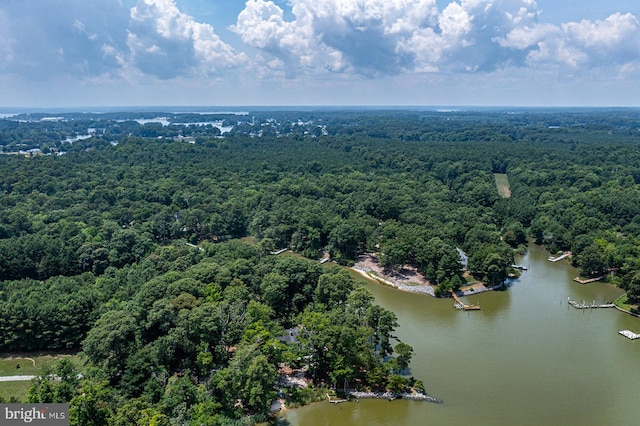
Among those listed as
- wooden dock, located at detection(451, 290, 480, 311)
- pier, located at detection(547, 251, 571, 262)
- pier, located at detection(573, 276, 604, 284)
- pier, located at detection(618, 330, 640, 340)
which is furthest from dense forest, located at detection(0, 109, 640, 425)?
pier, located at detection(618, 330, 640, 340)

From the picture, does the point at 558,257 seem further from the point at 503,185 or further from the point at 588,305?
the point at 503,185

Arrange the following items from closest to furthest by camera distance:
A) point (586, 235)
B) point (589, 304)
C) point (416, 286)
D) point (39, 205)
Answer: point (589, 304)
point (416, 286)
point (586, 235)
point (39, 205)

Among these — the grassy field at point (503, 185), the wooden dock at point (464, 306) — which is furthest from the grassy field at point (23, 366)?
the grassy field at point (503, 185)

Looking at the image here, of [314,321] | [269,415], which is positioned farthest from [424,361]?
[269,415]

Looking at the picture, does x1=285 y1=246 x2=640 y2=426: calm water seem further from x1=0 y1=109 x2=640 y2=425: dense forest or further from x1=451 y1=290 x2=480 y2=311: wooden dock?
x1=0 y1=109 x2=640 y2=425: dense forest

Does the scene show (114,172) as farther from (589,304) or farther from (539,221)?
(589,304)

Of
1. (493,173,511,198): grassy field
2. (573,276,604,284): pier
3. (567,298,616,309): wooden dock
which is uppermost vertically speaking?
(493,173,511,198): grassy field
